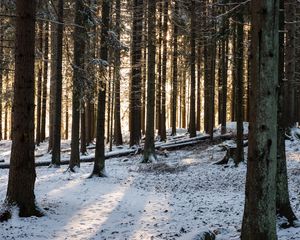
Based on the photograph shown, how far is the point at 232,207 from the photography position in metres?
10.6

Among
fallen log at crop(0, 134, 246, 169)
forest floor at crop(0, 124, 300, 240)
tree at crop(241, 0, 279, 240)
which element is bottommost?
forest floor at crop(0, 124, 300, 240)

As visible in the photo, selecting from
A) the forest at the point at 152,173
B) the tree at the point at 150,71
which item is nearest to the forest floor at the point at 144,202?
the forest at the point at 152,173

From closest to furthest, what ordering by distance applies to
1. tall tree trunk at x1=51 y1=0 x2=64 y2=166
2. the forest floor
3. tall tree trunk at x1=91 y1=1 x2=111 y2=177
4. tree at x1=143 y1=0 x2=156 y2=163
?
1. the forest floor
2. tall tree trunk at x1=91 y1=1 x2=111 y2=177
3. tall tree trunk at x1=51 y1=0 x2=64 y2=166
4. tree at x1=143 y1=0 x2=156 y2=163

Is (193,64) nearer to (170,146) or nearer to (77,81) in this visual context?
(170,146)

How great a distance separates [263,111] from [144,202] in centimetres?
715

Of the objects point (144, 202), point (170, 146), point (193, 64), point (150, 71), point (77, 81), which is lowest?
point (144, 202)

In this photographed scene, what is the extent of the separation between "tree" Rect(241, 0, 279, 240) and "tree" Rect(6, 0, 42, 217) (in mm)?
5387

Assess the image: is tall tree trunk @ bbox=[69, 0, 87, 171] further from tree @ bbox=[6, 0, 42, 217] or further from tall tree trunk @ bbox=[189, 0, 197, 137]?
→ tall tree trunk @ bbox=[189, 0, 197, 137]

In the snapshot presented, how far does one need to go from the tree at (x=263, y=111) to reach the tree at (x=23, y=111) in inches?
212

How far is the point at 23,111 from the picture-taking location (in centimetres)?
909

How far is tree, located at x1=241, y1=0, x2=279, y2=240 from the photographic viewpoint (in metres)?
5.46

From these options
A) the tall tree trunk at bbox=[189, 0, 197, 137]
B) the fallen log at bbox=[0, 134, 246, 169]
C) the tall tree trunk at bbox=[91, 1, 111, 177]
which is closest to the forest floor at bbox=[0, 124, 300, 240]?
the tall tree trunk at bbox=[91, 1, 111, 177]

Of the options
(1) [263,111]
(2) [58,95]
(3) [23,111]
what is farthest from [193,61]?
(1) [263,111]

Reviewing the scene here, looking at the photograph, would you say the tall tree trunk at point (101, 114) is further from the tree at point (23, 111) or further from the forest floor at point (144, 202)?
the tree at point (23, 111)
